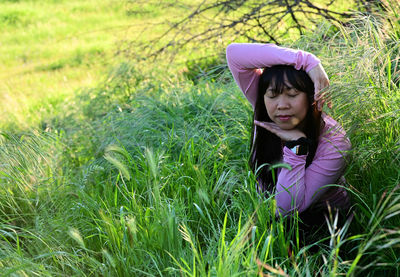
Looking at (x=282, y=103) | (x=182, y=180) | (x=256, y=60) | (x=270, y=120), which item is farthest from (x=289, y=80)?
(x=182, y=180)

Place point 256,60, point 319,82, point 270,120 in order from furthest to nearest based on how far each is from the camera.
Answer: point 270,120, point 256,60, point 319,82

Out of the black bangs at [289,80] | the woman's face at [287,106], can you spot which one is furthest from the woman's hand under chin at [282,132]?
the black bangs at [289,80]

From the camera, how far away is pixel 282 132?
7.86 feet

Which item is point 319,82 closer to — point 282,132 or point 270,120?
point 282,132

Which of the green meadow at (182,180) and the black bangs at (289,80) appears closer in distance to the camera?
the green meadow at (182,180)

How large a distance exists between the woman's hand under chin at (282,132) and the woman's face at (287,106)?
1.1 inches

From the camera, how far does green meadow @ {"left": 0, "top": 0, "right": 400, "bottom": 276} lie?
1.97 m

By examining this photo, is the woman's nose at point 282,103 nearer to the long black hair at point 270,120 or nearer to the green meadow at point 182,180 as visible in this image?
the long black hair at point 270,120

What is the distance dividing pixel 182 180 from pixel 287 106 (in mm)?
731

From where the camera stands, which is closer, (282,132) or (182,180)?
(282,132)

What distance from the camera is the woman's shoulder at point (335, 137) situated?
7.54 ft

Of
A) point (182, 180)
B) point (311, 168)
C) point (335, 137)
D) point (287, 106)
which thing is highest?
point (287, 106)

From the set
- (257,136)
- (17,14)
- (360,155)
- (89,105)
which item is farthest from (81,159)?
(17,14)

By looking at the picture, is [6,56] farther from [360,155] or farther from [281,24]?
[360,155]
